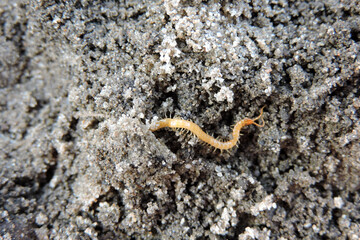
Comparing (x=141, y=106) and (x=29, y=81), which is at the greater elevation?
(x=29, y=81)

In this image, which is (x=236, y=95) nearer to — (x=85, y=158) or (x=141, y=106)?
(x=141, y=106)

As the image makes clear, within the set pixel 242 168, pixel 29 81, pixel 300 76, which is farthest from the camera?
pixel 29 81

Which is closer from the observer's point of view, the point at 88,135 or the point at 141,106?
the point at 141,106

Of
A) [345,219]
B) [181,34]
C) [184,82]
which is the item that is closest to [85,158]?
[184,82]
